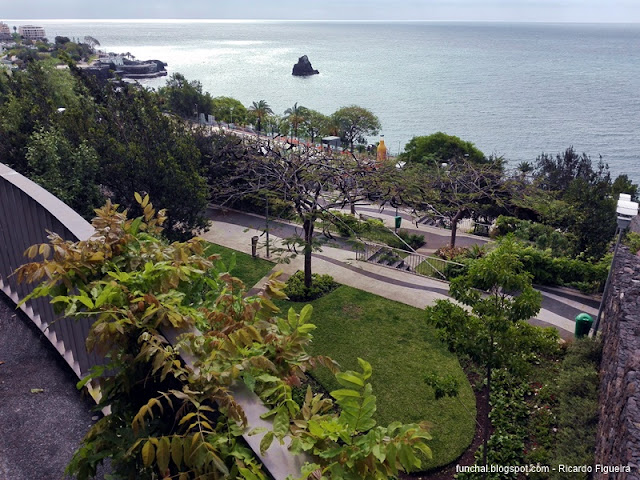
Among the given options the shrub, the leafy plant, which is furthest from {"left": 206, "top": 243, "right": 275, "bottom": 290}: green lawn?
the leafy plant

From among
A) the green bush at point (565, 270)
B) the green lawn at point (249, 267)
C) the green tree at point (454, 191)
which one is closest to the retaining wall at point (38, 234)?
the green lawn at point (249, 267)

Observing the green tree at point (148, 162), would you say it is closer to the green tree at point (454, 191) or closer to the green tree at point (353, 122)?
the green tree at point (454, 191)

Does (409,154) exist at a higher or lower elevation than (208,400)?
lower

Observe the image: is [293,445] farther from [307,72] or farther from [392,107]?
[307,72]

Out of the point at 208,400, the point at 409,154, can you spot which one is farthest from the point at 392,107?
the point at 208,400

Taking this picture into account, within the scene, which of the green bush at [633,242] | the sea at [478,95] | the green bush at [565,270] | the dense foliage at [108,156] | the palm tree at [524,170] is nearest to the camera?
the dense foliage at [108,156]

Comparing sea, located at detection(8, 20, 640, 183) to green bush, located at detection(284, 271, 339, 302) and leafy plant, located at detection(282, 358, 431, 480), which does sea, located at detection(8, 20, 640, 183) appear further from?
leafy plant, located at detection(282, 358, 431, 480)

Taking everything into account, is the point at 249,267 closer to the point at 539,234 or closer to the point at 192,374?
A: the point at 539,234

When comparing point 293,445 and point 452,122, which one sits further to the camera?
point 452,122
